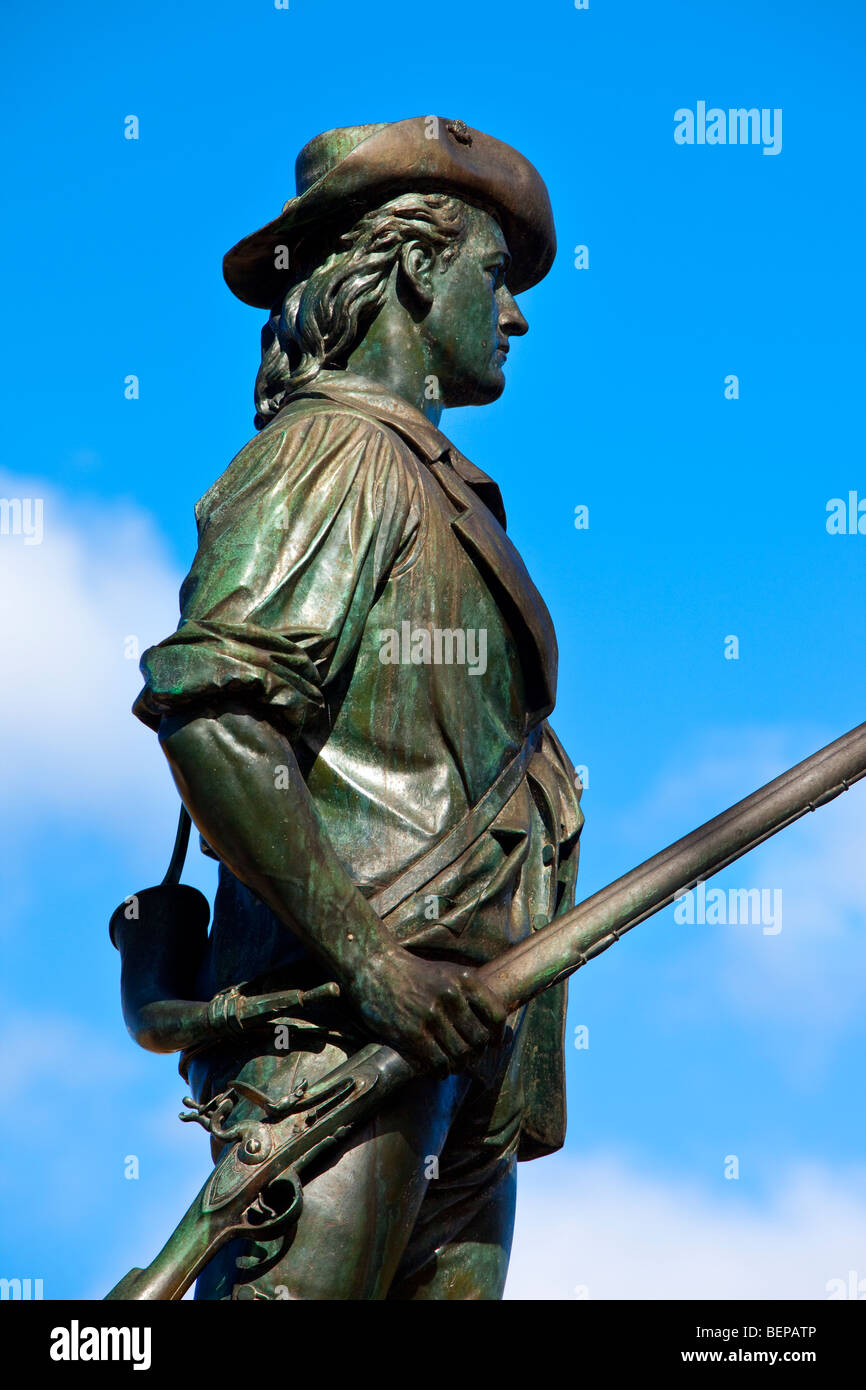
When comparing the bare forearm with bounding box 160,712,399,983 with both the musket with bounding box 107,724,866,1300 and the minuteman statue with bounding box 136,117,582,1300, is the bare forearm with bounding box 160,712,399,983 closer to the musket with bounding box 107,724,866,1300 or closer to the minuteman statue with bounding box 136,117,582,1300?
the minuteman statue with bounding box 136,117,582,1300

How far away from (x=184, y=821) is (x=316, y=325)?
5.53 ft

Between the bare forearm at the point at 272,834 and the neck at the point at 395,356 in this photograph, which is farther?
the neck at the point at 395,356

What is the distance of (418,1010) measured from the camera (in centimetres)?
718

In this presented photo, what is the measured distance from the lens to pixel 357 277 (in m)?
8.42

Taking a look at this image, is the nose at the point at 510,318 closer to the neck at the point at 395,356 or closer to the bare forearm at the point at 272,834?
the neck at the point at 395,356

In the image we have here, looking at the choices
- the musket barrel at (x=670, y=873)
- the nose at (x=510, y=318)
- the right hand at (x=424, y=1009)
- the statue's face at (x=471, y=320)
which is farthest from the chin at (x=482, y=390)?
the right hand at (x=424, y=1009)

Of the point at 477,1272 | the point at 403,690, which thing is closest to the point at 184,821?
the point at 403,690

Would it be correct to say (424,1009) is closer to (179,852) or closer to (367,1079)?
(367,1079)

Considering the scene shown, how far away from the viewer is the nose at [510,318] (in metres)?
8.72

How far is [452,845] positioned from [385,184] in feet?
7.53

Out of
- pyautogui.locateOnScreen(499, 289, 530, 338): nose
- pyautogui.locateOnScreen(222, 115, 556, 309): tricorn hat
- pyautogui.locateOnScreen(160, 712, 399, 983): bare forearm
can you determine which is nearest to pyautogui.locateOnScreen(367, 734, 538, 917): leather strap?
pyautogui.locateOnScreen(160, 712, 399, 983): bare forearm

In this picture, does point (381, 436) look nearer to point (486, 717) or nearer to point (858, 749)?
point (486, 717)

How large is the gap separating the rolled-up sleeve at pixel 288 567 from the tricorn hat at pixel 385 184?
901 mm
